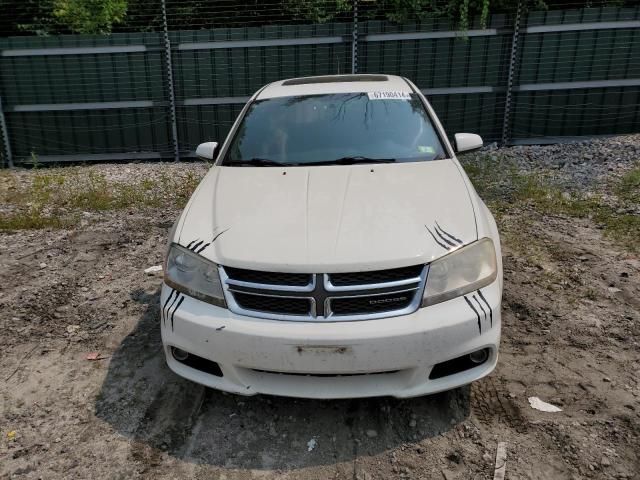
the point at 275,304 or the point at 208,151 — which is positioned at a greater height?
the point at 208,151

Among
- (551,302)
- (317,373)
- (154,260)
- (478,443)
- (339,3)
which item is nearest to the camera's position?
(317,373)

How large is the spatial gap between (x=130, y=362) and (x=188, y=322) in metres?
1.00

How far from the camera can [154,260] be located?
4.55 m

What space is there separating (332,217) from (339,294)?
1.53 ft

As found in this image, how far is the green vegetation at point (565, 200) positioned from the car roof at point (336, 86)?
198 centimetres

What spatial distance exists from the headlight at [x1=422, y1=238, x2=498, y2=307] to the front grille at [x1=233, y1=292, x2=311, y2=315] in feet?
1.78

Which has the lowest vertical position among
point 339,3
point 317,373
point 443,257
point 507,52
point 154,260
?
point 154,260

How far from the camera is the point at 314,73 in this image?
889cm

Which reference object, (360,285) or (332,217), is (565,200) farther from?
(360,285)

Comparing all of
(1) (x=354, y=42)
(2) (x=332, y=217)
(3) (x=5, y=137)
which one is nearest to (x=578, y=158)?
(1) (x=354, y=42)

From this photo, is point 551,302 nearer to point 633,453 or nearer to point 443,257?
point 633,453

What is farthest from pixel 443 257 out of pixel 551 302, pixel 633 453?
pixel 551 302

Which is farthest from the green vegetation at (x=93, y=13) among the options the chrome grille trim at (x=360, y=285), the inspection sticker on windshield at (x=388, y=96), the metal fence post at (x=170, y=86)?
the chrome grille trim at (x=360, y=285)

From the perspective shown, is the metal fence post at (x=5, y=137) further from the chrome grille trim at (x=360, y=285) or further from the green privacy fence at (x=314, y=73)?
the chrome grille trim at (x=360, y=285)
